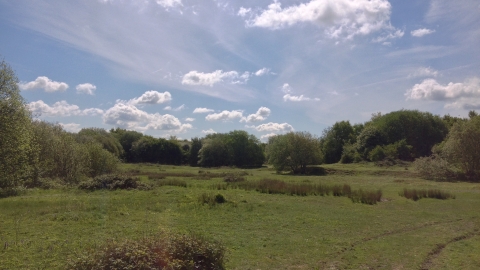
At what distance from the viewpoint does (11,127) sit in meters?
23.8

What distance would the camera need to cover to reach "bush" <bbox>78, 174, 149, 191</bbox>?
→ 1222 inches

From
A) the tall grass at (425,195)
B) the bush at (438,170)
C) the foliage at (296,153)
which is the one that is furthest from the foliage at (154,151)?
the tall grass at (425,195)

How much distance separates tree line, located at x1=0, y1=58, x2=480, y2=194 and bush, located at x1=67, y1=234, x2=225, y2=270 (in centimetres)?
2037

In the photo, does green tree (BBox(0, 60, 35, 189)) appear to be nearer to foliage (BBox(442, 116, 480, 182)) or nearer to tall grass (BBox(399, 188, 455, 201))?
tall grass (BBox(399, 188, 455, 201))

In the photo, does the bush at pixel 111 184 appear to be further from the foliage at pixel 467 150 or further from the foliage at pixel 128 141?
the foliage at pixel 128 141

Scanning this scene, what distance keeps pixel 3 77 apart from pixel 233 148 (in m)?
78.2

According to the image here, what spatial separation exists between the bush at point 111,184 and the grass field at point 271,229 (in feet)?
19.0

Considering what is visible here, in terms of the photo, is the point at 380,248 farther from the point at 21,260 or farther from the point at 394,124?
the point at 394,124

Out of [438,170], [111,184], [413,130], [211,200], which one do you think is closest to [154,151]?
[413,130]

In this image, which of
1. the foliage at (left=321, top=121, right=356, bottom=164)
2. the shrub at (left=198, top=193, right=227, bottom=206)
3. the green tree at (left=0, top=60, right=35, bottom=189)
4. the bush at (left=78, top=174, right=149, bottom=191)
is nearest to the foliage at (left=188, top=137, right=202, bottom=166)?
the foliage at (left=321, top=121, right=356, bottom=164)

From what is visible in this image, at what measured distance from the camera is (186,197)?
25.3 m

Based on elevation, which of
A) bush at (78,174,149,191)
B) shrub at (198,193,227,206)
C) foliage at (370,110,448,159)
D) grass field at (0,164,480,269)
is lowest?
grass field at (0,164,480,269)

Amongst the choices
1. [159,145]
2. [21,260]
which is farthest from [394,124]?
[21,260]

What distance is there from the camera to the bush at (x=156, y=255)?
735 cm
